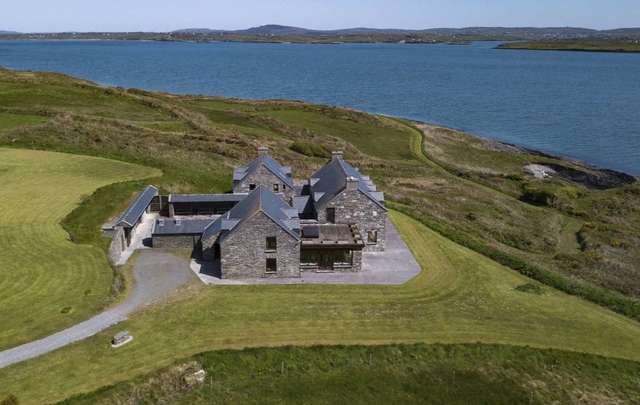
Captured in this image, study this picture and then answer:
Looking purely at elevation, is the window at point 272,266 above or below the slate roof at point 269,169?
below

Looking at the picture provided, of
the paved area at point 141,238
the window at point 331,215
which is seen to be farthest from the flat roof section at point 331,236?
the paved area at point 141,238

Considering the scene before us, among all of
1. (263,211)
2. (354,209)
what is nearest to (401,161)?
(354,209)

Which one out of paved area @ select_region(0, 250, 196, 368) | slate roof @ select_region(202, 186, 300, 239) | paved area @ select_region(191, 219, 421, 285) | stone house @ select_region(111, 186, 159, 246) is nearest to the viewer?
paved area @ select_region(0, 250, 196, 368)

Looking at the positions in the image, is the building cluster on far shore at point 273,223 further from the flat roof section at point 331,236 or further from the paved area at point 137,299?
the paved area at point 137,299

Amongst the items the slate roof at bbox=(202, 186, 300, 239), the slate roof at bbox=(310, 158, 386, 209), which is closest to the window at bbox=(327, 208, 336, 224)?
the slate roof at bbox=(310, 158, 386, 209)

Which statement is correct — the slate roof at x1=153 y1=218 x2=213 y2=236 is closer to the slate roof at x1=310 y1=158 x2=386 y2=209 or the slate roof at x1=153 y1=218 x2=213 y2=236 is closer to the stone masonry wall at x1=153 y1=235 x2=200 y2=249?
the stone masonry wall at x1=153 y1=235 x2=200 y2=249

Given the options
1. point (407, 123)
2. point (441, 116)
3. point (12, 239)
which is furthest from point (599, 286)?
point (441, 116)

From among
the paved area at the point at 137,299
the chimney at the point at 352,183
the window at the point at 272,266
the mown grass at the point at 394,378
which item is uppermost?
the chimney at the point at 352,183
